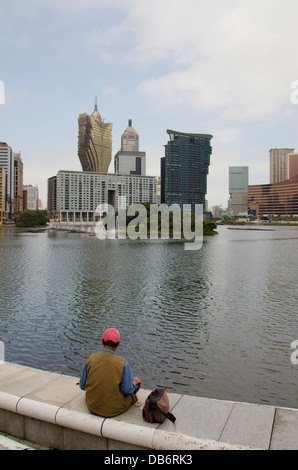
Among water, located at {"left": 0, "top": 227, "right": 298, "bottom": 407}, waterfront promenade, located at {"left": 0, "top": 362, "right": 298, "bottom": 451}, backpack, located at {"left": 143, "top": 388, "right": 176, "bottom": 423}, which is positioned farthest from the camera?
water, located at {"left": 0, "top": 227, "right": 298, "bottom": 407}

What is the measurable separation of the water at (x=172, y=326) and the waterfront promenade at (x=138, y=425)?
515 cm

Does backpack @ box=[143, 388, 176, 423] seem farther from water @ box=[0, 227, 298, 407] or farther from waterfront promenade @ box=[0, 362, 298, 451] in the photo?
water @ box=[0, 227, 298, 407]

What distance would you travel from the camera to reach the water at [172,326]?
13492 mm

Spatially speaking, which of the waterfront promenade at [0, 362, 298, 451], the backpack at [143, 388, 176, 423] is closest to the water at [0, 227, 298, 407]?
the waterfront promenade at [0, 362, 298, 451]

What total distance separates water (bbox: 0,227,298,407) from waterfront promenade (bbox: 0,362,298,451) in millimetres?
5150

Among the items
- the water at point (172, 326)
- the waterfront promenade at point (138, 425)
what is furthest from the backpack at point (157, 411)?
the water at point (172, 326)

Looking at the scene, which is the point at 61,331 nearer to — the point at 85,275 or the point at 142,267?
the point at 85,275

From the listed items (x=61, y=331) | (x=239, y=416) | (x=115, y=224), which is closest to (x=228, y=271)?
(x=61, y=331)

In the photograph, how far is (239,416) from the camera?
7.15m

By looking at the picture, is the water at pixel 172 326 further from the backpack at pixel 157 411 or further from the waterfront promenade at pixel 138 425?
the backpack at pixel 157 411

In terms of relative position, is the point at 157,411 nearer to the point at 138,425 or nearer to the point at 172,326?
the point at 138,425

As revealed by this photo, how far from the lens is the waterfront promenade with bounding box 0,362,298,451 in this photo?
6.21 metres

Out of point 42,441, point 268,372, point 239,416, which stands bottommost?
point 268,372

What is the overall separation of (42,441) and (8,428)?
2.83 feet
